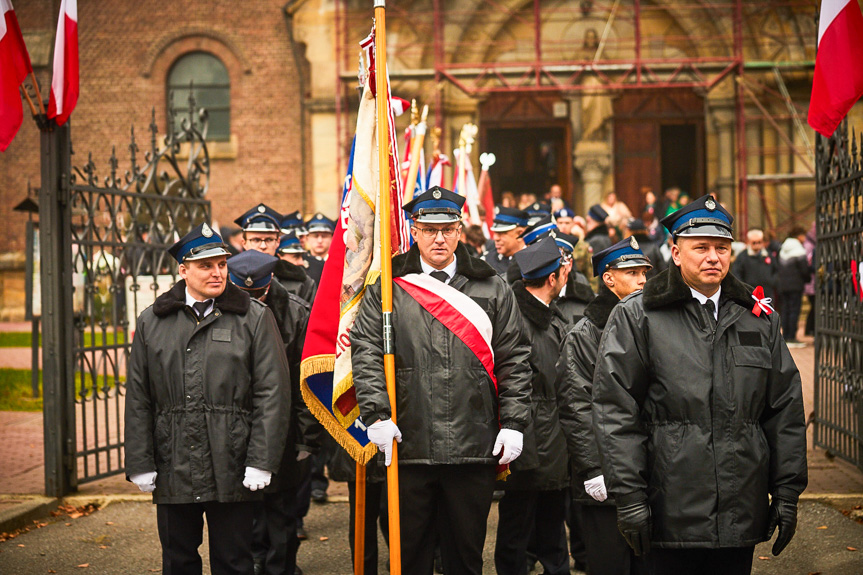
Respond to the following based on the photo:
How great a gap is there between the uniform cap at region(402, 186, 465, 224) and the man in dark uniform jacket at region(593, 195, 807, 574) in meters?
1.26

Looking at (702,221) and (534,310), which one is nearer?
(702,221)

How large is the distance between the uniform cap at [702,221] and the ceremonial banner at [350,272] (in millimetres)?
1889

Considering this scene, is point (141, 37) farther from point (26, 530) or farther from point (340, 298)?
point (340, 298)

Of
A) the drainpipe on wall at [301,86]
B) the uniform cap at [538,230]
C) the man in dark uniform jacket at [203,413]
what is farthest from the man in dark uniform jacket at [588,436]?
the drainpipe on wall at [301,86]

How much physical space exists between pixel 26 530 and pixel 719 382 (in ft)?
18.2

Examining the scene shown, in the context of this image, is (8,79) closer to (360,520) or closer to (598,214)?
(360,520)

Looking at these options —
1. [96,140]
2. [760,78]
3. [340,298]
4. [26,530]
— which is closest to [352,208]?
[340,298]

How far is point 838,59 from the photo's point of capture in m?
6.95

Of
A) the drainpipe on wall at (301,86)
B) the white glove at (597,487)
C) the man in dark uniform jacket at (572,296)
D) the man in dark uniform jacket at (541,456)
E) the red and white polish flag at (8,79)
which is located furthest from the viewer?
the drainpipe on wall at (301,86)

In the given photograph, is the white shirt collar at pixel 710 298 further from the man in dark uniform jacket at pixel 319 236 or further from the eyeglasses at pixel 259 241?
the man in dark uniform jacket at pixel 319 236

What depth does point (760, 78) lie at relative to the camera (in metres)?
20.2

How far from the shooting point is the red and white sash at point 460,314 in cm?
479

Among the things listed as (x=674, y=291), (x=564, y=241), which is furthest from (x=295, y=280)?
(x=674, y=291)

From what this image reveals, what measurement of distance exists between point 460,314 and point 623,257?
1.24m
